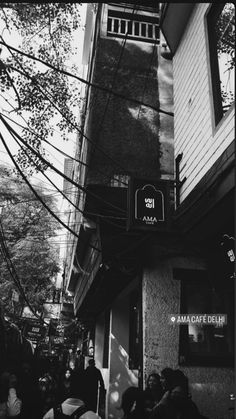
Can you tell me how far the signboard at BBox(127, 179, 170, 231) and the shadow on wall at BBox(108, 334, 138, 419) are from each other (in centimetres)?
614

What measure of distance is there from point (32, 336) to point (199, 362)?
69.2ft

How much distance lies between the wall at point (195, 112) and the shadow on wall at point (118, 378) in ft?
20.2

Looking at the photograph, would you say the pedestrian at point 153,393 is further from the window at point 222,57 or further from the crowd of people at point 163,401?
the window at point 222,57

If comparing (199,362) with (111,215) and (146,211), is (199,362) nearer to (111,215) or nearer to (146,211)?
(146,211)

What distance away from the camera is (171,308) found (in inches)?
282

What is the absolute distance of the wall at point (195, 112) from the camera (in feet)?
20.7

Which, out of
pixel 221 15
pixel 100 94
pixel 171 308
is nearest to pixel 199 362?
pixel 171 308

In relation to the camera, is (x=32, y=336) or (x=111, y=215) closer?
(x=111, y=215)

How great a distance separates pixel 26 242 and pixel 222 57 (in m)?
24.2

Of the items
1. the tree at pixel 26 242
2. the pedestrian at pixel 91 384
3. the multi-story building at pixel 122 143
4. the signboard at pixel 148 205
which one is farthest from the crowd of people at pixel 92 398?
the tree at pixel 26 242

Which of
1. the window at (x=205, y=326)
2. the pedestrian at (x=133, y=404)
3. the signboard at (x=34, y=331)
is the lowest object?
the signboard at (x=34, y=331)

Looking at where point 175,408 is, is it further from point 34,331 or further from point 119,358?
point 34,331

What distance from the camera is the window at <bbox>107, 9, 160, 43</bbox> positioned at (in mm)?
13091

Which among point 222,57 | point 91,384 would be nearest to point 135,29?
point 222,57
